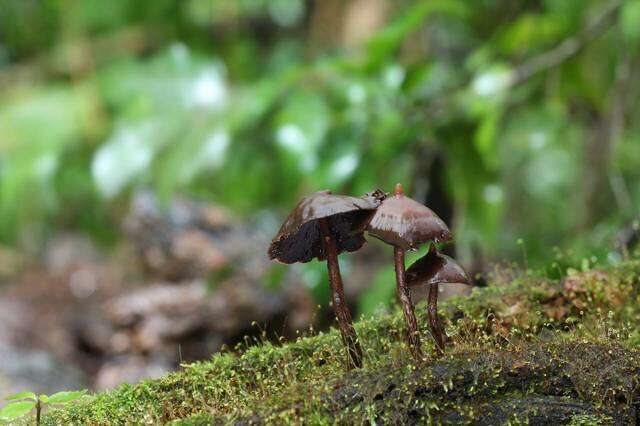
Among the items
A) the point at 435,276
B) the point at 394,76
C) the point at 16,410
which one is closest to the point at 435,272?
→ the point at 435,276

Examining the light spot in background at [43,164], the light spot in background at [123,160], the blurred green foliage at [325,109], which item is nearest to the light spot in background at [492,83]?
the blurred green foliage at [325,109]

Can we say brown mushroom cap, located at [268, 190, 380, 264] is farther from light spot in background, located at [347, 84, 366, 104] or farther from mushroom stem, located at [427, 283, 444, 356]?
light spot in background, located at [347, 84, 366, 104]

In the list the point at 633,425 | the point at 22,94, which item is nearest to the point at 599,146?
the point at 633,425

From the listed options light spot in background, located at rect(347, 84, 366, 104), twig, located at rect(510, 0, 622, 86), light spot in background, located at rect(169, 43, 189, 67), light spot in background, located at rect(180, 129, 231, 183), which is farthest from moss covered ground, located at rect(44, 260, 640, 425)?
light spot in background, located at rect(169, 43, 189, 67)

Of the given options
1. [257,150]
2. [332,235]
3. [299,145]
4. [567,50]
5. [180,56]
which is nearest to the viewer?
[332,235]

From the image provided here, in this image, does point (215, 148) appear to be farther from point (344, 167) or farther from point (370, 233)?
point (370, 233)

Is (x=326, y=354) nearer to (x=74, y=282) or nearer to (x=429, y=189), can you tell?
(x=429, y=189)

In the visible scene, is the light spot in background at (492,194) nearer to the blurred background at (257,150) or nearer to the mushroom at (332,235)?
the blurred background at (257,150)
